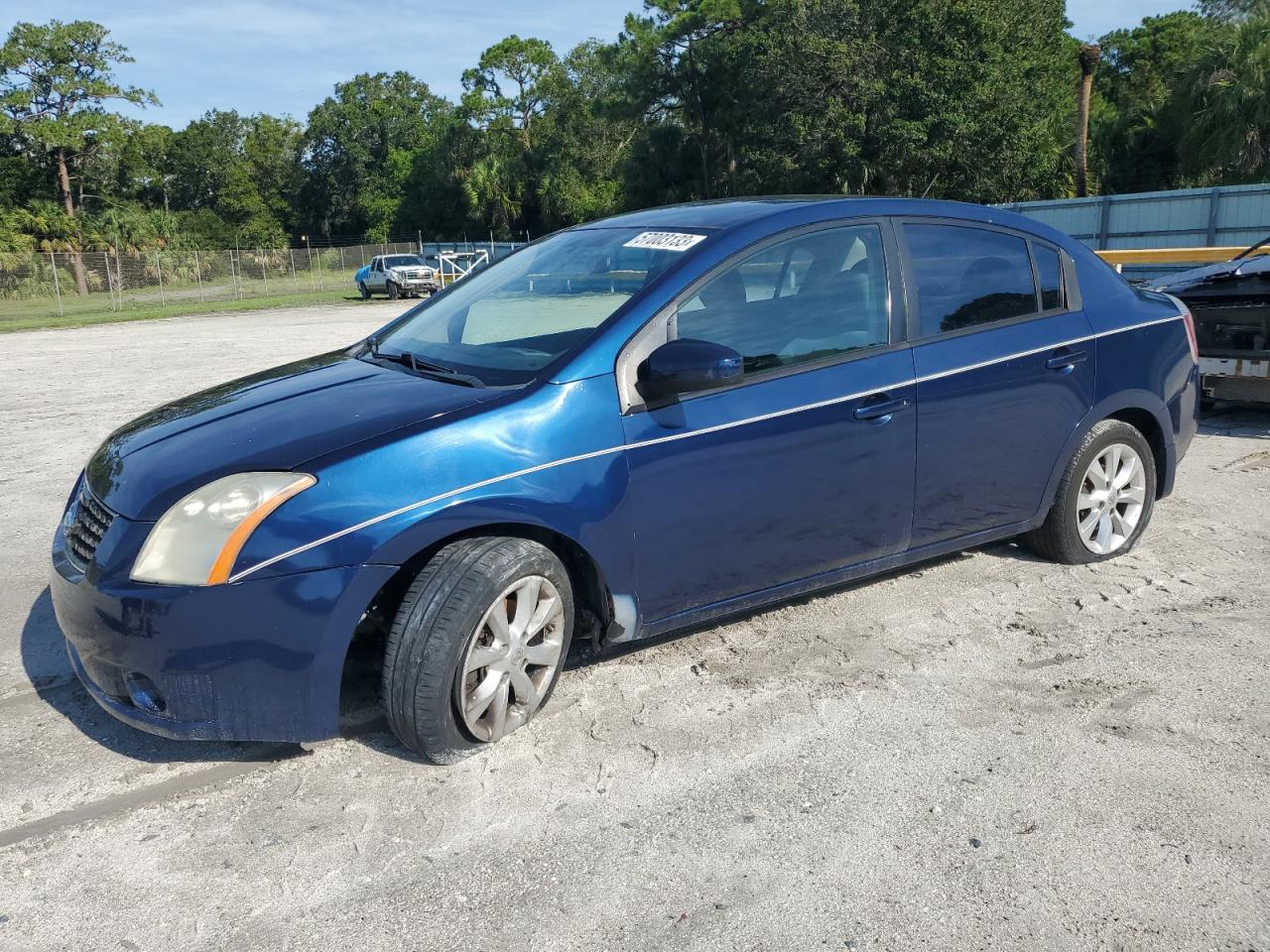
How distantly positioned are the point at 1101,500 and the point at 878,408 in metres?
1.65

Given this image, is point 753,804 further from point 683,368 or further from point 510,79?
point 510,79

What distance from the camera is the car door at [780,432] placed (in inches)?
142

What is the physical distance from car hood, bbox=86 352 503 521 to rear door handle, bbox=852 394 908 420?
139 centimetres

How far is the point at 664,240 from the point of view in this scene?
13.2 feet

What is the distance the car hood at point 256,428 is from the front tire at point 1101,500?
2.82 m

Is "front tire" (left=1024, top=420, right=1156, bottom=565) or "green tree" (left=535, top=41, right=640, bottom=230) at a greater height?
"green tree" (left=535, top=41, right=640, bottom=230)

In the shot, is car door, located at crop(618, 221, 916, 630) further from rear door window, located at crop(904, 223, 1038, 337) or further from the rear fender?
the rear fender

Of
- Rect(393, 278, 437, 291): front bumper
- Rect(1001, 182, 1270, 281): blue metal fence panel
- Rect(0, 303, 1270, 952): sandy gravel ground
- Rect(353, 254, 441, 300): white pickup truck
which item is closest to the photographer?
Rect(0, 303, 1270, 952): sandy gravel ground

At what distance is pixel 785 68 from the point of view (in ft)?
148

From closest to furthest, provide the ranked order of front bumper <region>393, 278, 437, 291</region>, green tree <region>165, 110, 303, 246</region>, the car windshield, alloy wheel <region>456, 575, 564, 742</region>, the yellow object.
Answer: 1. alloy wheel <region>456, 575, 564, 742</region>
2. the car windshield
3. the yellow object
4. front bumper <region>393, 278, 437, 291</region>
5. green tree <region>165, 110, 303, 246</region>

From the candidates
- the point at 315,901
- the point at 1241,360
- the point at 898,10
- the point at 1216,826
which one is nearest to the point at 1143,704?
the point at 1216,826

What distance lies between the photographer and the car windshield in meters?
3.75

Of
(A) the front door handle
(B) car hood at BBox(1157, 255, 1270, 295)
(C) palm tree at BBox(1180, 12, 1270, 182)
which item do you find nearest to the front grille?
(A) the front door handle

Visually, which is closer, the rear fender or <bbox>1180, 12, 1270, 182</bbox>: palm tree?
the rear fender
